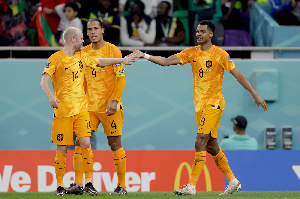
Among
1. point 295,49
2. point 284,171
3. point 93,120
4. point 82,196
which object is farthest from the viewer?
point 295,49

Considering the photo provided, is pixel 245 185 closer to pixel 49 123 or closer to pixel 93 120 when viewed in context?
pixel 93 120

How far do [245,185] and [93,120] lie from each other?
316cm

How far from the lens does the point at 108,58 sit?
9828 mm

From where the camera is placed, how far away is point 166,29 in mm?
14891

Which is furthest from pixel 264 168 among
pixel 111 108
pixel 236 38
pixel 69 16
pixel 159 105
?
pixel 69 16

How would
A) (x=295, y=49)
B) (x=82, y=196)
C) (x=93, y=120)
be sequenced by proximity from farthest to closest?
1. (x=295, y=49)
2. (x=93, y=120)
3. (x=82, y=196)

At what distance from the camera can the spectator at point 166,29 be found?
14.8 meters

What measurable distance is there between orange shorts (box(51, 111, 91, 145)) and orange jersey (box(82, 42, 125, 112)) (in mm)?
654

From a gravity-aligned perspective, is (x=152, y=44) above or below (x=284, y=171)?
above

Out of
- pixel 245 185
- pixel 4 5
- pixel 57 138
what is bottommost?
pixel 245 185

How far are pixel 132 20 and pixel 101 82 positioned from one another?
15.6ft

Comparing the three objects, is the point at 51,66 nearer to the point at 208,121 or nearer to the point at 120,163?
the point at 120,163

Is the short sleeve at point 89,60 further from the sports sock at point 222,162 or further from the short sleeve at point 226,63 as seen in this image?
the sports sock at point 222,162

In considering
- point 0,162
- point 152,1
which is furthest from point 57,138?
point 152,1
